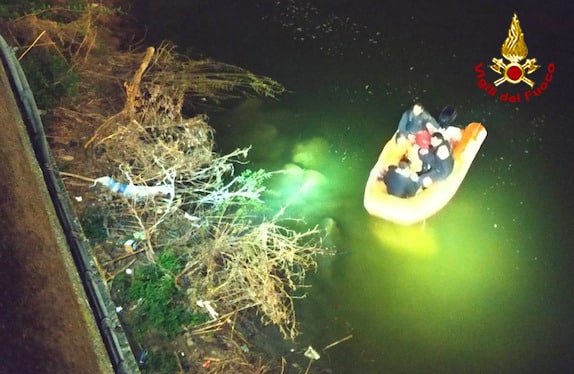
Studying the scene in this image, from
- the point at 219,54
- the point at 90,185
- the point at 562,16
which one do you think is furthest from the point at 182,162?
the point at 562,16

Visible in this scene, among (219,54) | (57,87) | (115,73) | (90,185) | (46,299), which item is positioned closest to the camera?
(46,299)

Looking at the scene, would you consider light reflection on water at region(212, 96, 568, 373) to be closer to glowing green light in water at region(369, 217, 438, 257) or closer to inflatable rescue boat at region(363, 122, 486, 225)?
glowing green light in water at region(369, 217, 438, 257)

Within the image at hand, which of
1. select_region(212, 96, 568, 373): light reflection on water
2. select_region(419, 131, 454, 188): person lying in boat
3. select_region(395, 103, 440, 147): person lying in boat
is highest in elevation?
select_region(395, 103, 440, 147): person lying in boat

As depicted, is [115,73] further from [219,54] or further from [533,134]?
[533,134]

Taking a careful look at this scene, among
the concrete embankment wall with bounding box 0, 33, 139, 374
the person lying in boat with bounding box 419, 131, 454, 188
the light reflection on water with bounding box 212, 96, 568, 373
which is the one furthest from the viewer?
the person lying in boat with bounding box 419, 131, 454, 188

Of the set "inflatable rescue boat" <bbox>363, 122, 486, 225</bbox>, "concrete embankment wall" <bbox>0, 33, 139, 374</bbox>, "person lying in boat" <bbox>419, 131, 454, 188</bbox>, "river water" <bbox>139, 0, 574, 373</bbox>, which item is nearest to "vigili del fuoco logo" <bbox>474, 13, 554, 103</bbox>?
"river water" <bbox>139, 0, 574, 373</bbox>

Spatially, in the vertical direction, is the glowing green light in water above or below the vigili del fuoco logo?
below

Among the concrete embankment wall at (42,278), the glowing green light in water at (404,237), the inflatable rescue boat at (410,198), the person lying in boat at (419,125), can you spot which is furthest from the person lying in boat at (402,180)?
the concrete embankment wall at (42,278)
